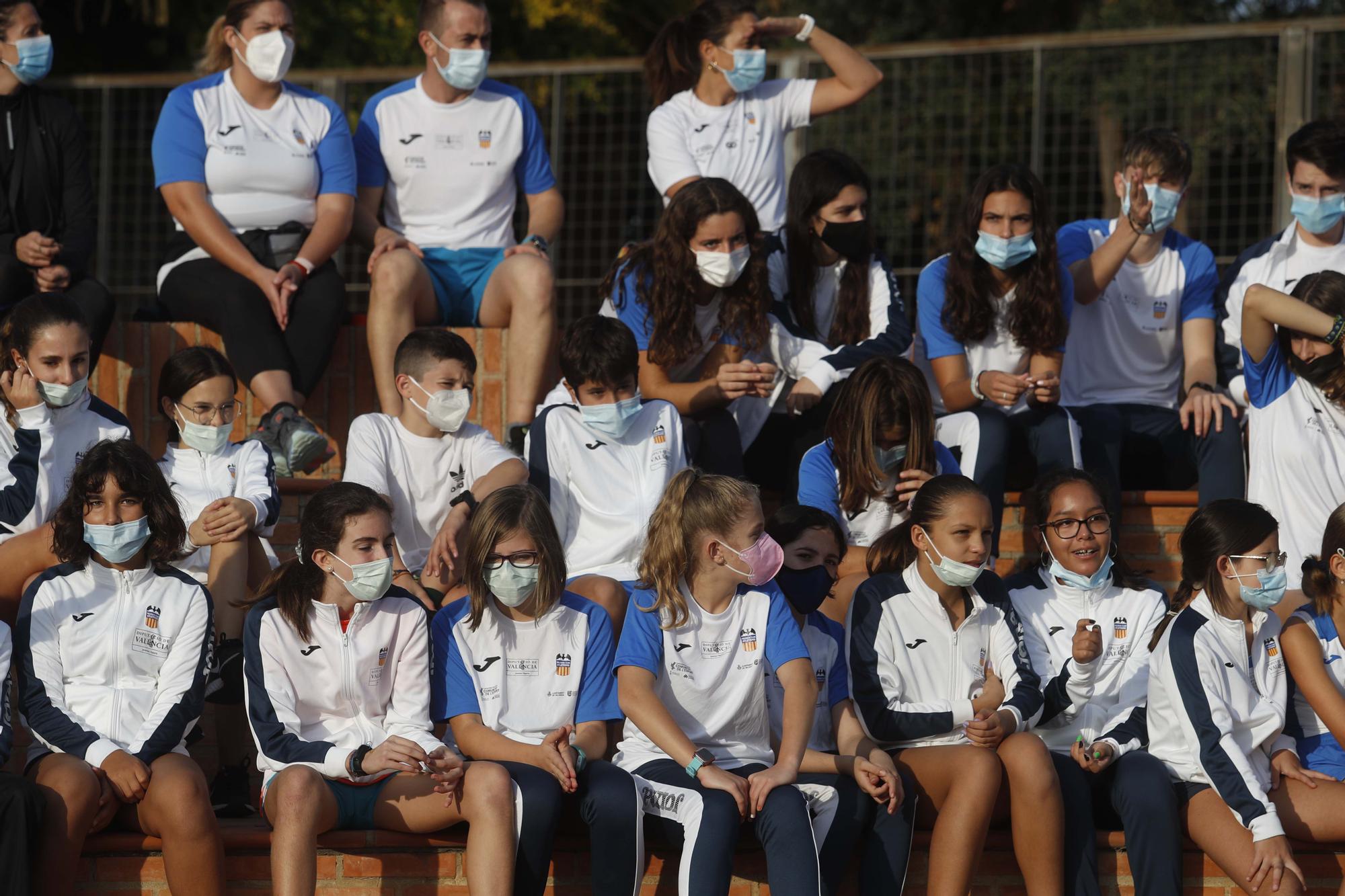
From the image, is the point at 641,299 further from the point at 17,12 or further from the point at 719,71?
the point at 17,12

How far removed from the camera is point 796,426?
6242 millimetres

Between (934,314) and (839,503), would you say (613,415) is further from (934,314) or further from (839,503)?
(934,314)

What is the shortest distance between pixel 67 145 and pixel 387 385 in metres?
1.72

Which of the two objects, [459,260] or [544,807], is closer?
[544,807]

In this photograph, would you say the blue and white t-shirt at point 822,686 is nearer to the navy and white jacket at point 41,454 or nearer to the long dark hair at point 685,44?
the navy and white jacket at point 41,454

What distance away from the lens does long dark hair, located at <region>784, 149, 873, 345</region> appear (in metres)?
6.29

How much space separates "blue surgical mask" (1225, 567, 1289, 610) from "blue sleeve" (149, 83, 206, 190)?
411 centimetres

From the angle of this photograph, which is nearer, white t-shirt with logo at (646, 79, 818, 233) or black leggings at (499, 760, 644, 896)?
black leggings at (499, 760, 644, 896)

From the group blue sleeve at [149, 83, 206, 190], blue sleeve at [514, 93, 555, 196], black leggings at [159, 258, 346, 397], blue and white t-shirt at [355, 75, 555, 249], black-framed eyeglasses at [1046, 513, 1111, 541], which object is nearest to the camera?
black-framed eyeglasses at [1046, 513, 1111, 541]

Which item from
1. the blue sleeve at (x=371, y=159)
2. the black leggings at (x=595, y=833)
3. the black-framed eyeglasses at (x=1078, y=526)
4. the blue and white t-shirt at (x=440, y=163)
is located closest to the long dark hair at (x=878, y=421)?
the black-framed eyeglasses at (x=1078, y=526)

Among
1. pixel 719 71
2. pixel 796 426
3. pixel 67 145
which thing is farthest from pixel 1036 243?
pixel 67 145

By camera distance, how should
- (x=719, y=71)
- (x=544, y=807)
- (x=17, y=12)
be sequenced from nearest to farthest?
(x=544, y=807) → (x=17, y=12) → (x=719, y=71)

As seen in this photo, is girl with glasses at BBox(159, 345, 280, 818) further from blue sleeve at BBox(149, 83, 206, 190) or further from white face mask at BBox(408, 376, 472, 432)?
blue sleeve at BBox(149, 83, 206, 190)

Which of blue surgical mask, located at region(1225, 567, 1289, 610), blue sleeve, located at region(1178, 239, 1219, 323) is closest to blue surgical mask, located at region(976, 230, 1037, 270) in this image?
blue sleeve, located at region(1178, 239, 1219, 323)
